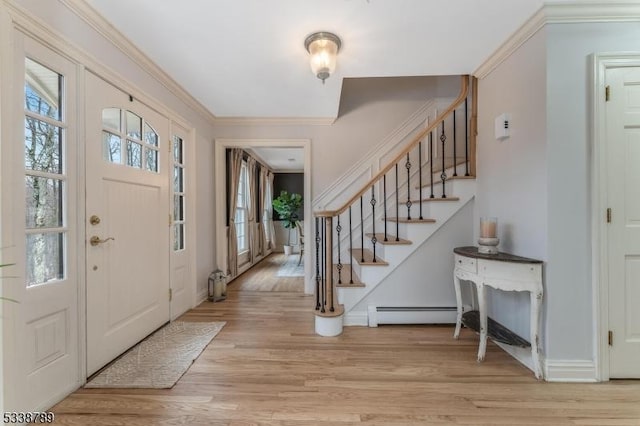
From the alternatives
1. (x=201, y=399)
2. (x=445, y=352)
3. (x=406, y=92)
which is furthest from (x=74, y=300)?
(x=406, y=92)

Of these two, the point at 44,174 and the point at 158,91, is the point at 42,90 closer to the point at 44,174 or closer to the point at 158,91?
the point at 44,174

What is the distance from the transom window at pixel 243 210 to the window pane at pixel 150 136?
2.92 metres

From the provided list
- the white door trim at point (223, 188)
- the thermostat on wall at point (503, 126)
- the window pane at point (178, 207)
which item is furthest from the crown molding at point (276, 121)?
the thermostat on wall at point (503, 126)

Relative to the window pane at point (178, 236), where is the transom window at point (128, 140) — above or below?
above

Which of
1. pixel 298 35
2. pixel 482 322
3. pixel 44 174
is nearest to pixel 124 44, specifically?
pixel 44 174

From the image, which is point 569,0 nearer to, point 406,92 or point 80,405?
point 406,92

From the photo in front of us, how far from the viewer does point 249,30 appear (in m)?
2.01

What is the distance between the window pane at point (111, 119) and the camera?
204 centimetres

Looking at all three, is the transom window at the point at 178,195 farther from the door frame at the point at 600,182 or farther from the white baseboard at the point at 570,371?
the door frame at the point at 600,182

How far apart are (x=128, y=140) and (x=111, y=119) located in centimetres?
20

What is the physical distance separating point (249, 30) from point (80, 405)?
2.65 meters

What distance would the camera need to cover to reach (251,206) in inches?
245

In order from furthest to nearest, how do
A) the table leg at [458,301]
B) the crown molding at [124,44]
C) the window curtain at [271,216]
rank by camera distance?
the window curtain at [271,216]
the table leg at [458,301]
the crown molding at [124,44]

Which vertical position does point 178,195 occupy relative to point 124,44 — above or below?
below
